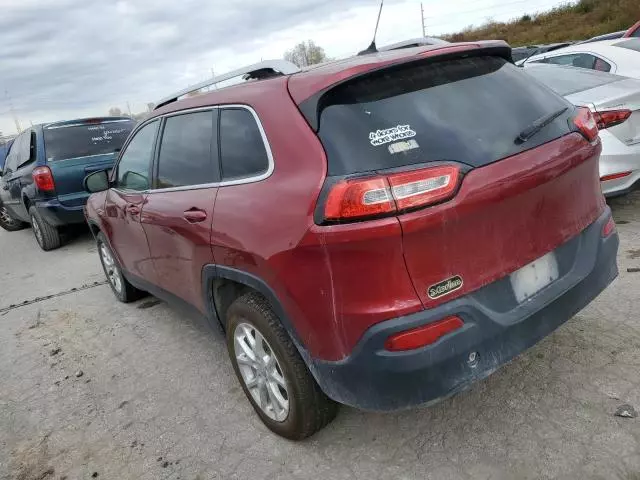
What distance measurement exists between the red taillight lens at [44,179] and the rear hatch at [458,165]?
6.11 m

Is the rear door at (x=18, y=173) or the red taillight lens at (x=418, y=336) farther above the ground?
the rear door at (x=18, y=173)

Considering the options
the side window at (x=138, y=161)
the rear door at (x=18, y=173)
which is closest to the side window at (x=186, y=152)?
the side window at (x=138, y=161)

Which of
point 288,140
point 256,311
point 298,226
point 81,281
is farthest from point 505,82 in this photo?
point 81,281

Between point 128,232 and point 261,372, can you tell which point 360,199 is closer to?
point 261,372

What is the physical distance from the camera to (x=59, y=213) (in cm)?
711

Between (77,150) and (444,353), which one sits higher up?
(77,150)

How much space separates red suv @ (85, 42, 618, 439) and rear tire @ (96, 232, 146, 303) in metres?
2.31

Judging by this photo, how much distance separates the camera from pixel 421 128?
2.06 metres

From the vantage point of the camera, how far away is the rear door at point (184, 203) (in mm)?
2738

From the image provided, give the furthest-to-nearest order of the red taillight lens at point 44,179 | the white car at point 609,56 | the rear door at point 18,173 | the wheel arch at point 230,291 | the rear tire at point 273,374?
the rear door at point 18,173, the red taillight lens at point 44,179, the white car at point 609,56, the rear tire at point 273,374, the wheel arch at point 230,291

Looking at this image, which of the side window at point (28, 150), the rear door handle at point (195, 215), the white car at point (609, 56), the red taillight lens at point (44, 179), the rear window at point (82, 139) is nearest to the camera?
the rear door handle at point (195, 215)

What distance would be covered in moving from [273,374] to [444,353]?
0.94 metres

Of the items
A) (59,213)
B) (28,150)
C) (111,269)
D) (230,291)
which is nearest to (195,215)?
(230,291)

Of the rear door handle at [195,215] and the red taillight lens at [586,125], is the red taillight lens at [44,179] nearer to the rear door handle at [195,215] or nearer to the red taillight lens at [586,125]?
the rear door handle at [195,215]
